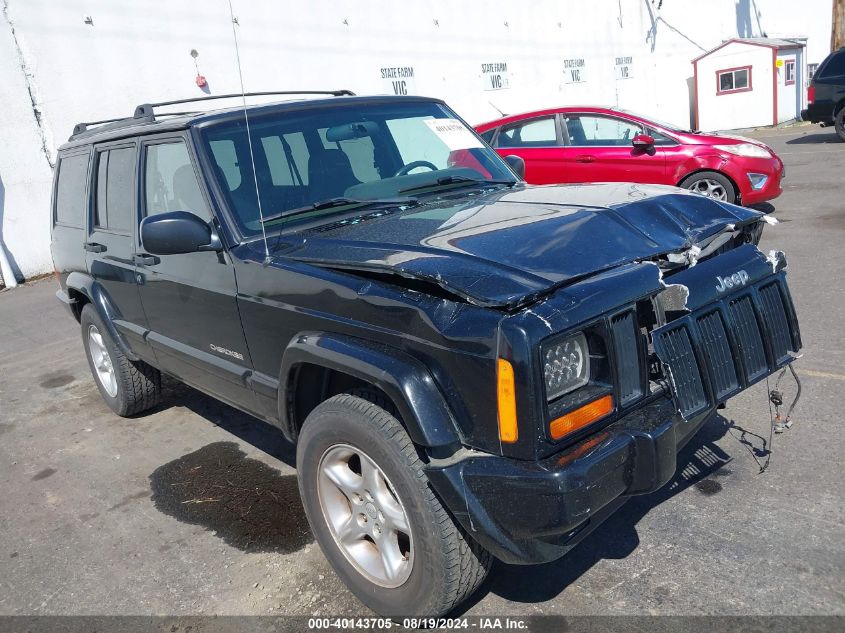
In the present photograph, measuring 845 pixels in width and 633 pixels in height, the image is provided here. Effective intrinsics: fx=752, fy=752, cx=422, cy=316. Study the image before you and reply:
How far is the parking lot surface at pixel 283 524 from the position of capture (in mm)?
2932

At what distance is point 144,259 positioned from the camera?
4195mm

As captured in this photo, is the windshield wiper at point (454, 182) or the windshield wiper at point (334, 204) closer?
the windshield wiper at point (334, 204)

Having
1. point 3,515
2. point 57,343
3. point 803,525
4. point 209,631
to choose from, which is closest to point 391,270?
point 209,631

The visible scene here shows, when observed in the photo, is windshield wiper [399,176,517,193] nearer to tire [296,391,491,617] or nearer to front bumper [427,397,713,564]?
tire [296,391,491,617]

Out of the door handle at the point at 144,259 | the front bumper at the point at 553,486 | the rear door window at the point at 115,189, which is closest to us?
the front bumper at the point at 553,486

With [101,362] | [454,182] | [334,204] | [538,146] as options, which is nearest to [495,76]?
[538,146]

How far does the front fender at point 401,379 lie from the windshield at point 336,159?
36.3 inches

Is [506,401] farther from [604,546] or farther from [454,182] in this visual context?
[454,182]

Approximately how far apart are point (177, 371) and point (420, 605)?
2.20m

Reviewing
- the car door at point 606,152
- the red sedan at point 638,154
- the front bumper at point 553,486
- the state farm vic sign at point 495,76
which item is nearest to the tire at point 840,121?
the state farm vic sign at point 495,76

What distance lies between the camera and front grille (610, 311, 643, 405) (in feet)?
8.29

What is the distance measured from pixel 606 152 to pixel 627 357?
25.1ft

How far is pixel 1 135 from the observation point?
1098cm

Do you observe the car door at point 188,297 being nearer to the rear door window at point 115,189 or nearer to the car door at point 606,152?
the rear door window at point 115,189
